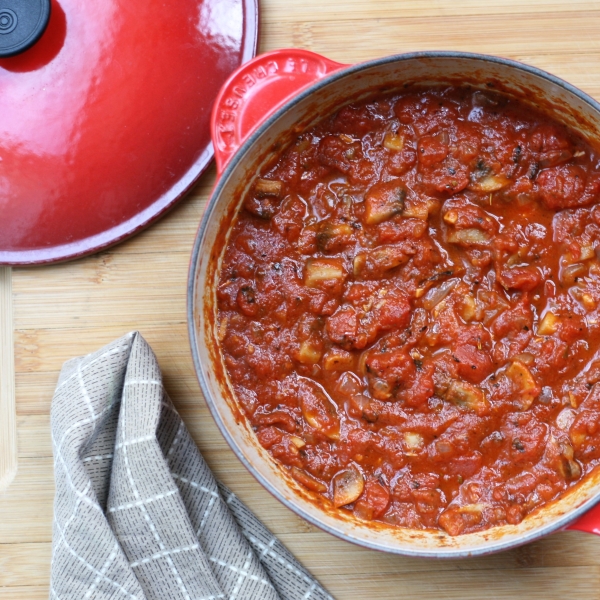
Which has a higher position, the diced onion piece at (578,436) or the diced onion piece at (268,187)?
the diced onion piece at (268,187)

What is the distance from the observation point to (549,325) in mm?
2236

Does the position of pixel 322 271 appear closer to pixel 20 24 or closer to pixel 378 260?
pixel 378 260

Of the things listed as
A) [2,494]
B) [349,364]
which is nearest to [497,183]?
[349,364]

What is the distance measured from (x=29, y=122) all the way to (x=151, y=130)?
40 centimetres

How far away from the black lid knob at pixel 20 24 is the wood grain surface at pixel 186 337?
718 millimetres

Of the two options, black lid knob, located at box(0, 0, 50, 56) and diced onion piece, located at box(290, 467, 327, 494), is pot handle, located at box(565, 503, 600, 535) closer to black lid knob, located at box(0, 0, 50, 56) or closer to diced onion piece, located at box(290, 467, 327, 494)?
diced onion piece, located at box(290, 467, 327, 494)

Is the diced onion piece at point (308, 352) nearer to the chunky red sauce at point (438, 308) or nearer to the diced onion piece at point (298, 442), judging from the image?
the chunky red sauce at point (438, 308)

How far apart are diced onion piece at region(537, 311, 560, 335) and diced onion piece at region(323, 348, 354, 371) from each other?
64 centimetres

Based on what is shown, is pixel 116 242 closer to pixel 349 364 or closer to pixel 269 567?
pixel 349 364

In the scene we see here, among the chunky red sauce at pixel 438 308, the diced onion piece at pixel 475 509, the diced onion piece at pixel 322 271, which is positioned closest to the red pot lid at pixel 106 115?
the chunky red sauce at pixel 438 308

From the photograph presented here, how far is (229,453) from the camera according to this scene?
247 centimetres

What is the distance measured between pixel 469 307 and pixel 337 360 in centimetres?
48

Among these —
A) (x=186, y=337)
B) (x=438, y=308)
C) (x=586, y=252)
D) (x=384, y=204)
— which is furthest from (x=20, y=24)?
(x=586, y=252)

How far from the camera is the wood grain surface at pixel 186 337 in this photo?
2428 mm
